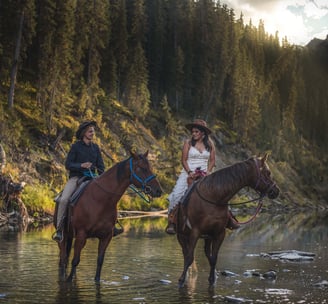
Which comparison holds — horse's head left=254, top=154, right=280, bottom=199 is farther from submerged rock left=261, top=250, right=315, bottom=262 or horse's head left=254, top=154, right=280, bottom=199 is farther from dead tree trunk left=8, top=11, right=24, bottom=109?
dead tree trunk left=8, top=11, right=24, bottom=109

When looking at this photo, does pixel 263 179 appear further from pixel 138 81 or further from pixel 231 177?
pixel 138 81

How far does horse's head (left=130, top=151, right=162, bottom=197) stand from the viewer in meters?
10.9

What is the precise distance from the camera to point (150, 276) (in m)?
12.3

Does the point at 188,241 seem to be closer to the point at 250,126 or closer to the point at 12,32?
the point at 12,32

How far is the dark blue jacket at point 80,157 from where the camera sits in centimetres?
1199

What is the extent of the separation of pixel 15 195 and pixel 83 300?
777 inches

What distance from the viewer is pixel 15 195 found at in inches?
1114

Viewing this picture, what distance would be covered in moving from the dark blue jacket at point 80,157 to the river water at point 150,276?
6.91 feet

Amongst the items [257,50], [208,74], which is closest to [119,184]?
[208,74]

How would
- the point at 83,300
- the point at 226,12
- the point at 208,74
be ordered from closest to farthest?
the point at 83,300 → the point at 208,74 → the point at 226,12

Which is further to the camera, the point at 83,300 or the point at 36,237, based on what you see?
the point at 36,237

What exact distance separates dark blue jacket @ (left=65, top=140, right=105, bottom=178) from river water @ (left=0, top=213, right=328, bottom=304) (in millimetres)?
2106

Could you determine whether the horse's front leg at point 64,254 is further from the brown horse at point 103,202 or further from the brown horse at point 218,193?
the brown horse at point 218,193

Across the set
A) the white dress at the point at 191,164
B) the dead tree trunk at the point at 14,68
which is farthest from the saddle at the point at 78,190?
the dead tree trunk at the point at 14,68
